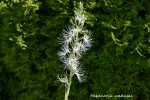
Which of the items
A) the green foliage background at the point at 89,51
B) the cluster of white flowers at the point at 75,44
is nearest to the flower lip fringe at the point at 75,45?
the cluster of white flowers at the point at 75,44

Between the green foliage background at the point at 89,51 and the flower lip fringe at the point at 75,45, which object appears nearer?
the flower lip fringe at the point at 75,45

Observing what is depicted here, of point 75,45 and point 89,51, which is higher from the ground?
point 89,51

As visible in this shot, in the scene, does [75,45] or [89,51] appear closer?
[75,45]

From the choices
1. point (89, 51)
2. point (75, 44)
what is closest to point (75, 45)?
point (75, 44)

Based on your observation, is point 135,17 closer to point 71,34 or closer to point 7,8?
point 71,34

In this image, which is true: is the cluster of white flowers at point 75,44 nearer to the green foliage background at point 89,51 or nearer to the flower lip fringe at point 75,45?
the flower lip fringe at point 75,45

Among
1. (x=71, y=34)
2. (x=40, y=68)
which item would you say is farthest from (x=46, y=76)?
(x=71, y=34)

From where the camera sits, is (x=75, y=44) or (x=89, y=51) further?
(x=89, y=51)

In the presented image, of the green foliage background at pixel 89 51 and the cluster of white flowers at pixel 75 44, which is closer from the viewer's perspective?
the cluster of white flowers at pixel 75 44

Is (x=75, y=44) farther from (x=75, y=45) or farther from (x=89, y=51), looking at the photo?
(x=89, y=51)
